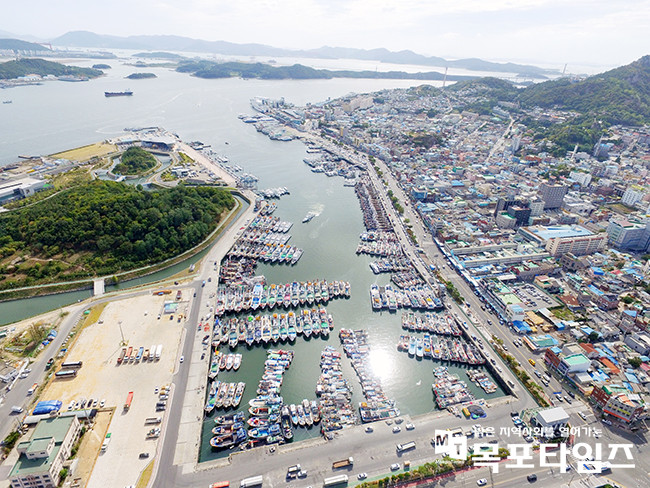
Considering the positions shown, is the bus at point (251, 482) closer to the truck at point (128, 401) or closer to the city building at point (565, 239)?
the truck at point (128, 401)

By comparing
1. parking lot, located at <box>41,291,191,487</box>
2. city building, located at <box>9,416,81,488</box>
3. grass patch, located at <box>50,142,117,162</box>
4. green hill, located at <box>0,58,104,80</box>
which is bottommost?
parking lot, located at <box>41,291,191,487</box>

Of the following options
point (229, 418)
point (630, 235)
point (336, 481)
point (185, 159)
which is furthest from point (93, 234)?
point (630, 235)

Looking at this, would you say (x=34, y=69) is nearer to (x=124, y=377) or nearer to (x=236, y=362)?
(x=124, y=377)

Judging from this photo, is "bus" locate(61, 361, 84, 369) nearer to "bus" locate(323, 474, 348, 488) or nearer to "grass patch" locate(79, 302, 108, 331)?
"grass patch" locate(79, 302, 108, 331)

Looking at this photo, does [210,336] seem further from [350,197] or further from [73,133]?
[73,133]

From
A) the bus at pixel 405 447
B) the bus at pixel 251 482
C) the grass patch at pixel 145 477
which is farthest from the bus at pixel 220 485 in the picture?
the bus at pixel 405 447

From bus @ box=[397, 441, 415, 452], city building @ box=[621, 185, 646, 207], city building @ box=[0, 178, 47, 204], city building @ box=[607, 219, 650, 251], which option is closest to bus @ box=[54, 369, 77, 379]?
bus @ box=[397, 441, 415, 452]

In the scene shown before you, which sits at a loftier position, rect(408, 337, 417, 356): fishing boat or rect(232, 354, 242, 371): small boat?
rect(408, 337, 417, 356): fishing boat
